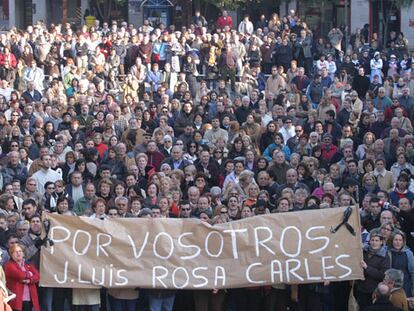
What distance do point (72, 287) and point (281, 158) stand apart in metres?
5.59

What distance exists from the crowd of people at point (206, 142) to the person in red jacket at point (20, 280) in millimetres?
21

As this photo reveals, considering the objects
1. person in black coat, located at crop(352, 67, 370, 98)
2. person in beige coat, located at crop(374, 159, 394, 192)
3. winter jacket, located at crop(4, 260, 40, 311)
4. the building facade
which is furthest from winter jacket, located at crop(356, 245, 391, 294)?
the building facade

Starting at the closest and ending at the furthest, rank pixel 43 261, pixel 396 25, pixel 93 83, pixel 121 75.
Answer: pixel 43 261 → pixel 93 83 → pixel 121 75 → pixel 396 25

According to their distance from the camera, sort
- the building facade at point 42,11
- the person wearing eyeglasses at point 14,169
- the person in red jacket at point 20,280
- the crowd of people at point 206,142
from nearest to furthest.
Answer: the person in red jacket at point 20,280, the crowd of people at point 206,142, the person wearing eyeglasses at point 14,169, the building facade at point 42,11

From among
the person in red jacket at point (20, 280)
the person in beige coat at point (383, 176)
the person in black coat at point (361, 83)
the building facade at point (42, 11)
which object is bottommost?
the person in red jacket at point (20, 280)

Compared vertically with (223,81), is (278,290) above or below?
below

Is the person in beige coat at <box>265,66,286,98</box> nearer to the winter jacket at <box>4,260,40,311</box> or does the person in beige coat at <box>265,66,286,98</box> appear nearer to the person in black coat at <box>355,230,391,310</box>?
the person in black coat at <box>355,230,391,310</box>

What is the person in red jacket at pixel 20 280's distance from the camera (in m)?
16.2

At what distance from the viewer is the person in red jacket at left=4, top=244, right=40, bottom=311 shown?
1625cm

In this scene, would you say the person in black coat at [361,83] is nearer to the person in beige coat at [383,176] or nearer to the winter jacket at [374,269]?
the person in beige coat at [383,176]

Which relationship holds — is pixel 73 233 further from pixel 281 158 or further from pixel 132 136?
pixel 132 136

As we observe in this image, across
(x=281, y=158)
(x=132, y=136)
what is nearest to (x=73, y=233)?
(x=281, y=158)

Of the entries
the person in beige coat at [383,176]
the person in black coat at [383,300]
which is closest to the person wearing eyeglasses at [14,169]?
the person in beige coat at [383,176]

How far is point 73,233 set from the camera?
16.8 m
